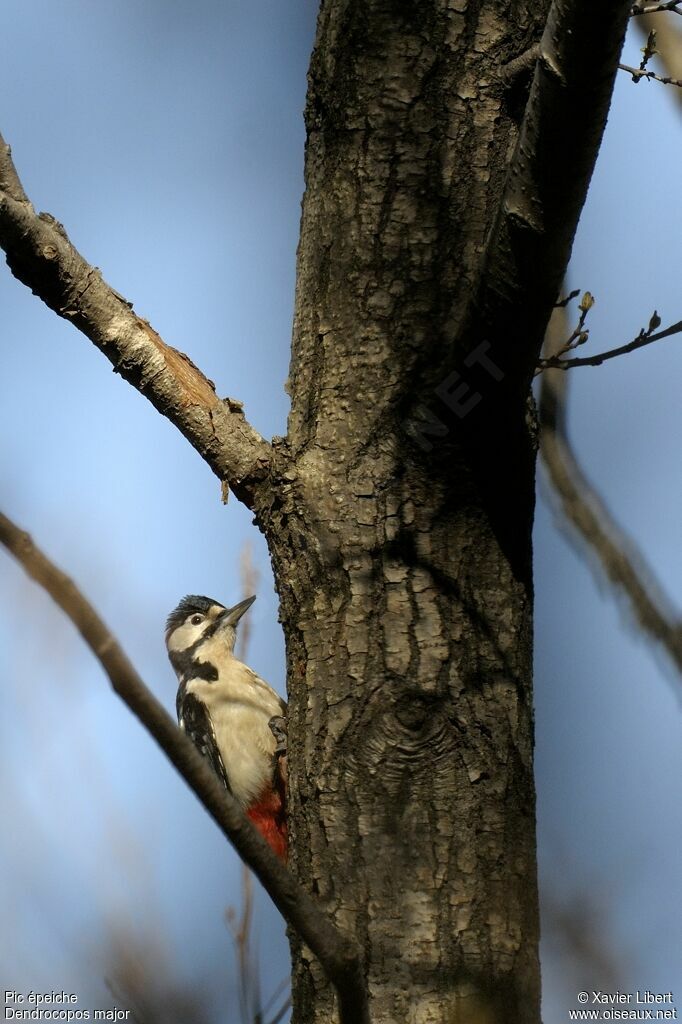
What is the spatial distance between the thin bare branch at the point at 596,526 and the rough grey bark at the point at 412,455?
884 millimetres

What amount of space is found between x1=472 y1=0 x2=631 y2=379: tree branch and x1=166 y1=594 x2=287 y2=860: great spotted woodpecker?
2.70 metres

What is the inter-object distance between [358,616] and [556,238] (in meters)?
0.83

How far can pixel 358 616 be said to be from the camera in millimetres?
2104

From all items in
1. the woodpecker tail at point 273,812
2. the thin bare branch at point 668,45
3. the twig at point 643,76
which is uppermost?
the thin bare branch at point 668,45

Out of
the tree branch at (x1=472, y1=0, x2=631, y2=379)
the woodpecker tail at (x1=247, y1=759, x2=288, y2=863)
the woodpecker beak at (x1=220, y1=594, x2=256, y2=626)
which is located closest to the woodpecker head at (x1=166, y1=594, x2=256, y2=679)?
the woodpecker beak at (x1=220, y1=594, x2=256, y2=626)

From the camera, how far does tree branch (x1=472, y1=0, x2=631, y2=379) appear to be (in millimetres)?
1575

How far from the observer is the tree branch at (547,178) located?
5.17ft

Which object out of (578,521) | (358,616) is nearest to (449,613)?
(358,616)

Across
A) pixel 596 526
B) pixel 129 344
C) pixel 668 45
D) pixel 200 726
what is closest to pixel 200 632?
pixel 200 726

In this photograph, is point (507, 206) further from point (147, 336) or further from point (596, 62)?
point (147, 336)

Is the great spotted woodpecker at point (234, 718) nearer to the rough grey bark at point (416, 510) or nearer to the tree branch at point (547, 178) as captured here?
the rough grey bark at point (416, 510)

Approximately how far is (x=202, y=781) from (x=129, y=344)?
1.26 m

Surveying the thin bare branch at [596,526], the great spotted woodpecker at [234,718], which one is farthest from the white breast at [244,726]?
the thin bare branch at [596,526]

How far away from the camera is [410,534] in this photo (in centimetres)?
212
